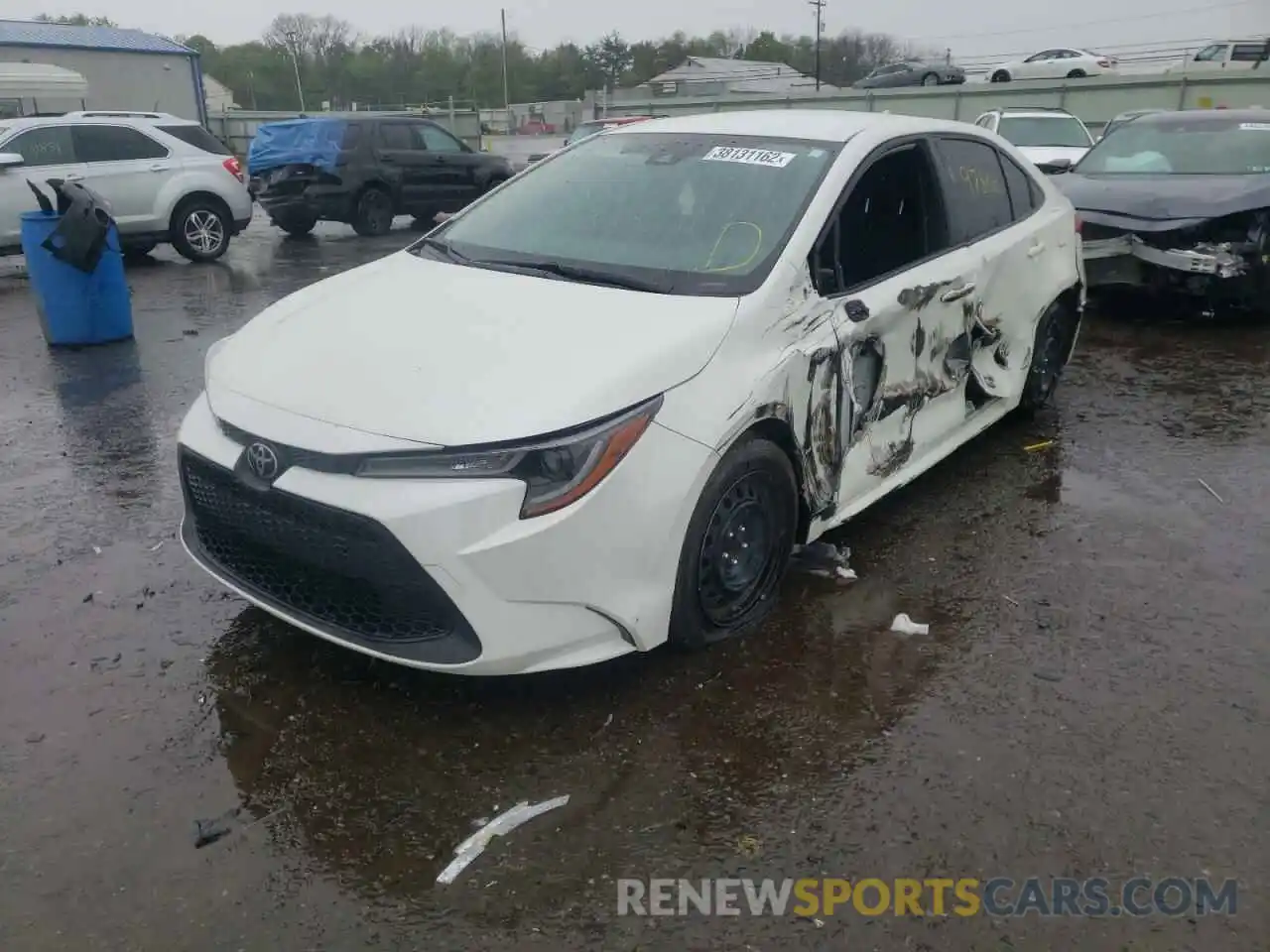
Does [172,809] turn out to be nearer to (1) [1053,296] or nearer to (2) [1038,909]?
(2) [1038,909]

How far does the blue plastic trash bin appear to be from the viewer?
7.62m

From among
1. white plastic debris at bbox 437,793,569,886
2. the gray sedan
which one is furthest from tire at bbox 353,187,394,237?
the gray sedan

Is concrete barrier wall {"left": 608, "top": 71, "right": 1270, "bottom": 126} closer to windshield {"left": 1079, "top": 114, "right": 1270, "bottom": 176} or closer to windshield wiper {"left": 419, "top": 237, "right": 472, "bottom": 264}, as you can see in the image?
windshield {"left": 1079, "top": 114, "right": 1270, "bottom": 176}

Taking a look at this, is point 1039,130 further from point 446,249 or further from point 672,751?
point 672,751

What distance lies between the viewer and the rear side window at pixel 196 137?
40.0 feet

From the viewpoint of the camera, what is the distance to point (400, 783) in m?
2.87

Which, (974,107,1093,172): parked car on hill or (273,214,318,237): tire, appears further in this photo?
(974,107,1093,172): parked car on hill

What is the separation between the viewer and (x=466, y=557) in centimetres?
275

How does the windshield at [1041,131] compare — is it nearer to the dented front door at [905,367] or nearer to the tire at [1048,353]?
the tire at [1048,353]

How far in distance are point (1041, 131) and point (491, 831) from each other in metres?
15.6

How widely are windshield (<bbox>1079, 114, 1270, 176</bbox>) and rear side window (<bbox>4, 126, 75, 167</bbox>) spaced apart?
10.4 metres

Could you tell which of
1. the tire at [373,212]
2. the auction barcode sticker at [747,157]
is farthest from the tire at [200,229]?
the auction barcode sticker at [747,157]

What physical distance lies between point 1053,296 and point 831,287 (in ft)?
7.82

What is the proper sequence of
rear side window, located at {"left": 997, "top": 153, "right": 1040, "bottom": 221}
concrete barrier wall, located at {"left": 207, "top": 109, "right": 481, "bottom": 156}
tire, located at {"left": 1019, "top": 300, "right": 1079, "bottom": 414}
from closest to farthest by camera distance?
1. rear side window, located at {"left": 997, "top": 153, "right": 1040, "bottom": 221}
2. tire, located at {"left": 1019, "top": 300, "right": 1079, "bottom": 414}
3. concrete barrier wall, located at {"left": 207, "top": 109, "right": 481, "bottom": 156}
